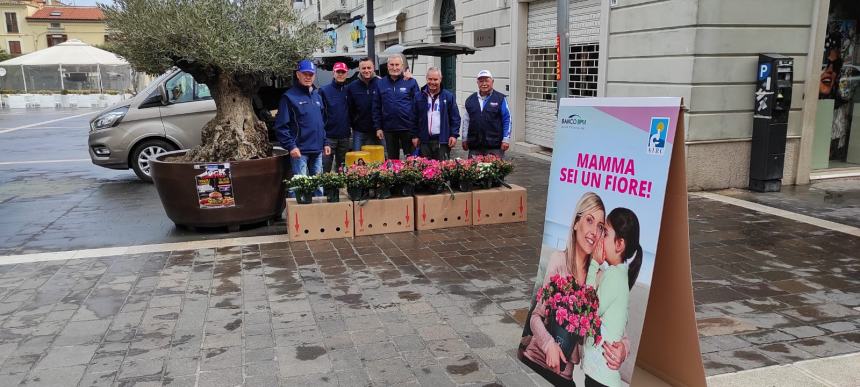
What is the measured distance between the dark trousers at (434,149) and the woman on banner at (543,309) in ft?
17.8

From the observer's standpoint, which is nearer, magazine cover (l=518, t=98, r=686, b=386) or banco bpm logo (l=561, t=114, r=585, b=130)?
magazine cover (l=518, t=98, r=686, b=386)

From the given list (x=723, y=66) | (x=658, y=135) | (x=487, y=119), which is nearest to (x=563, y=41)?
(x=487, y=119)

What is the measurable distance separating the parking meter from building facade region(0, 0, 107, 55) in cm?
7404

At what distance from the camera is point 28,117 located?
27047 mm

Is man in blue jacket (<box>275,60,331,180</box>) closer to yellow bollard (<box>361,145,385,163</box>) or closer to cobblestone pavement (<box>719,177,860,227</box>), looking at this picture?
yellow bollard (<box>361,145,385,163</box>)

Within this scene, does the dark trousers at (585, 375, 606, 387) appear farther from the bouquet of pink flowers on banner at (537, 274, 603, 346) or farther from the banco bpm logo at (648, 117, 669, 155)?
the banco bpm logo at (648, 117, 669, 155)

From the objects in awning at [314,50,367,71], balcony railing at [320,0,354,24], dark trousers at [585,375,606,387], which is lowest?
dark trousers at [585,375,606,387]

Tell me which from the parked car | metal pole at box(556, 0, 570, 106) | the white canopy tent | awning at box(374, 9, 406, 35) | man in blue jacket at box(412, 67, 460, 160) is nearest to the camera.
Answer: metal pole at box(556, 0, 570, 106)

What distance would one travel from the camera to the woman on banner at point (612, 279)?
8.01 ft

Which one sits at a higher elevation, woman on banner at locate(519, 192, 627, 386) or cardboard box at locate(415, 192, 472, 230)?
woman on banner at locate(519, 192, 627, 386)

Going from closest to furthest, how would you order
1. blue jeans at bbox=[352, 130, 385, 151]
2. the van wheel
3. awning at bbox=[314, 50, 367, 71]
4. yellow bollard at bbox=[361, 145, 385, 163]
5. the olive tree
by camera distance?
the olive tree → yellow bollard at bbox=[361, 145, 385, 163] → blue jeans at bbox=[352, 130, 385, 151] → the van wheel → awning at bbox=[314, 50, 367, 71]

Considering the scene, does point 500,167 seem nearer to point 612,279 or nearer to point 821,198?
point 821,198

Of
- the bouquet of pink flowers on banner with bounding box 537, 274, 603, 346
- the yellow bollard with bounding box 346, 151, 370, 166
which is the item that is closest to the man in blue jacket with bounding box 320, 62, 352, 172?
the yellow bollard with bounding box 346, 151, 370, 166

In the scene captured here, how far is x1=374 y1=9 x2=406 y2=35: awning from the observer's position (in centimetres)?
2030
